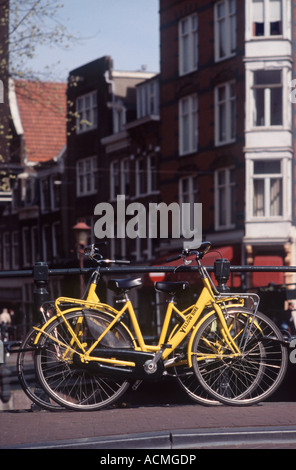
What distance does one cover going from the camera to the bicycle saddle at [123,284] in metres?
6.37

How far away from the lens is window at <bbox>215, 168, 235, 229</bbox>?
32.3 meters

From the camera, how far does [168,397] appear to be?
827cm

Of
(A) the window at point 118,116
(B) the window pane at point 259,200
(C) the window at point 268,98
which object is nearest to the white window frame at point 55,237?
(A) the window at point 118,116

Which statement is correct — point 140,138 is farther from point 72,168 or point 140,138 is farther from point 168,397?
point 168,397

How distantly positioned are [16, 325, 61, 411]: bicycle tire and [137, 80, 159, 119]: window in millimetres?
32960

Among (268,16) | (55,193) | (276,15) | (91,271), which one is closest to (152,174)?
(268,16)

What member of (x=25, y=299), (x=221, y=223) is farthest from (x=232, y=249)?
(x=25, y=299)

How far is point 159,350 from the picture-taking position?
643 centimetres

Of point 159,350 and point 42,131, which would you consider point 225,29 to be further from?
point 159,350

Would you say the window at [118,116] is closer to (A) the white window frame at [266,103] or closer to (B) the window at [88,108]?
(B) the window at [88,108]

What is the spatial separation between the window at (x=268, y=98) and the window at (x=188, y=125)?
3.69 metres

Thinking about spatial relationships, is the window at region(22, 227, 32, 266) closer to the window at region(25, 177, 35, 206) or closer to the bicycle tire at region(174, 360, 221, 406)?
the window at region(25, 177, 35, 206)

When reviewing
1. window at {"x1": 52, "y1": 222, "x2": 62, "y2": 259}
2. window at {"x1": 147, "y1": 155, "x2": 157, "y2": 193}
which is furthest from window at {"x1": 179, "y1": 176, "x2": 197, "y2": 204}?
window at {"x1": 52, "y1": 222, "x2": 62, "y2": 259}
